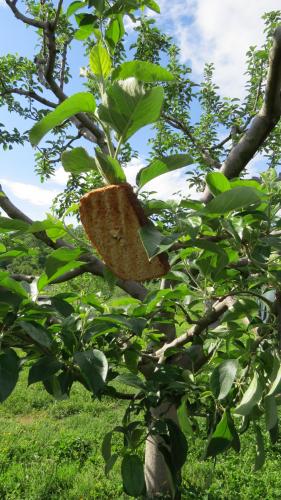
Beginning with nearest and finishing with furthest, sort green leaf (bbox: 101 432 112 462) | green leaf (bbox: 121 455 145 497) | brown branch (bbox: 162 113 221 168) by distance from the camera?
green leaf (bbox: 121 455 145 497) → green leaf (bbox: 101 432 112 462) → brown branch (bbox: 162 113 221 168)

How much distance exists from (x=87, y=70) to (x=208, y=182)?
34 cm

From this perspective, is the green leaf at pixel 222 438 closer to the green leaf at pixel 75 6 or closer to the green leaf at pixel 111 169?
the green leaf at pixel 111 169

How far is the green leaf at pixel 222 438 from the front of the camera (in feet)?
3.45

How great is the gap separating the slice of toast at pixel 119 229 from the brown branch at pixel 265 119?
473 mm

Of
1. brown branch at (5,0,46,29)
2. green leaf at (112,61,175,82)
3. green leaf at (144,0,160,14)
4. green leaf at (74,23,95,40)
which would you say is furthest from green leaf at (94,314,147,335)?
brown branch at (5,0,46,29)

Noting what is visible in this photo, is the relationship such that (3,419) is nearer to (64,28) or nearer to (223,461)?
(223,461)

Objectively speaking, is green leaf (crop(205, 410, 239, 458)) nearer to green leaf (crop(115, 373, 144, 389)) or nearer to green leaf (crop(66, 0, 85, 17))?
green leaf (crop(115, 373, 144, 389))

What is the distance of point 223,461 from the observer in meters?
4.18

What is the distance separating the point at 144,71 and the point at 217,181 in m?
0.24

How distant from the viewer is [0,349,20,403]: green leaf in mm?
832

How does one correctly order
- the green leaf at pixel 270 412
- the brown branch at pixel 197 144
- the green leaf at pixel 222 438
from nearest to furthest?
the green leaf at pixel 270 412, the green leaf at pixel 222 438, the brown branch at pixel 197 144

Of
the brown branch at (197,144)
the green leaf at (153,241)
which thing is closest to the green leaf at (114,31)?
the green leaf at (153,241)

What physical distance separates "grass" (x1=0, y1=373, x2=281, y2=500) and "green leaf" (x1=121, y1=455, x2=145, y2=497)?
1.66 m

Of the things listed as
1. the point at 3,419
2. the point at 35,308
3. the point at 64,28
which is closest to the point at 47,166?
the point at 64,28
